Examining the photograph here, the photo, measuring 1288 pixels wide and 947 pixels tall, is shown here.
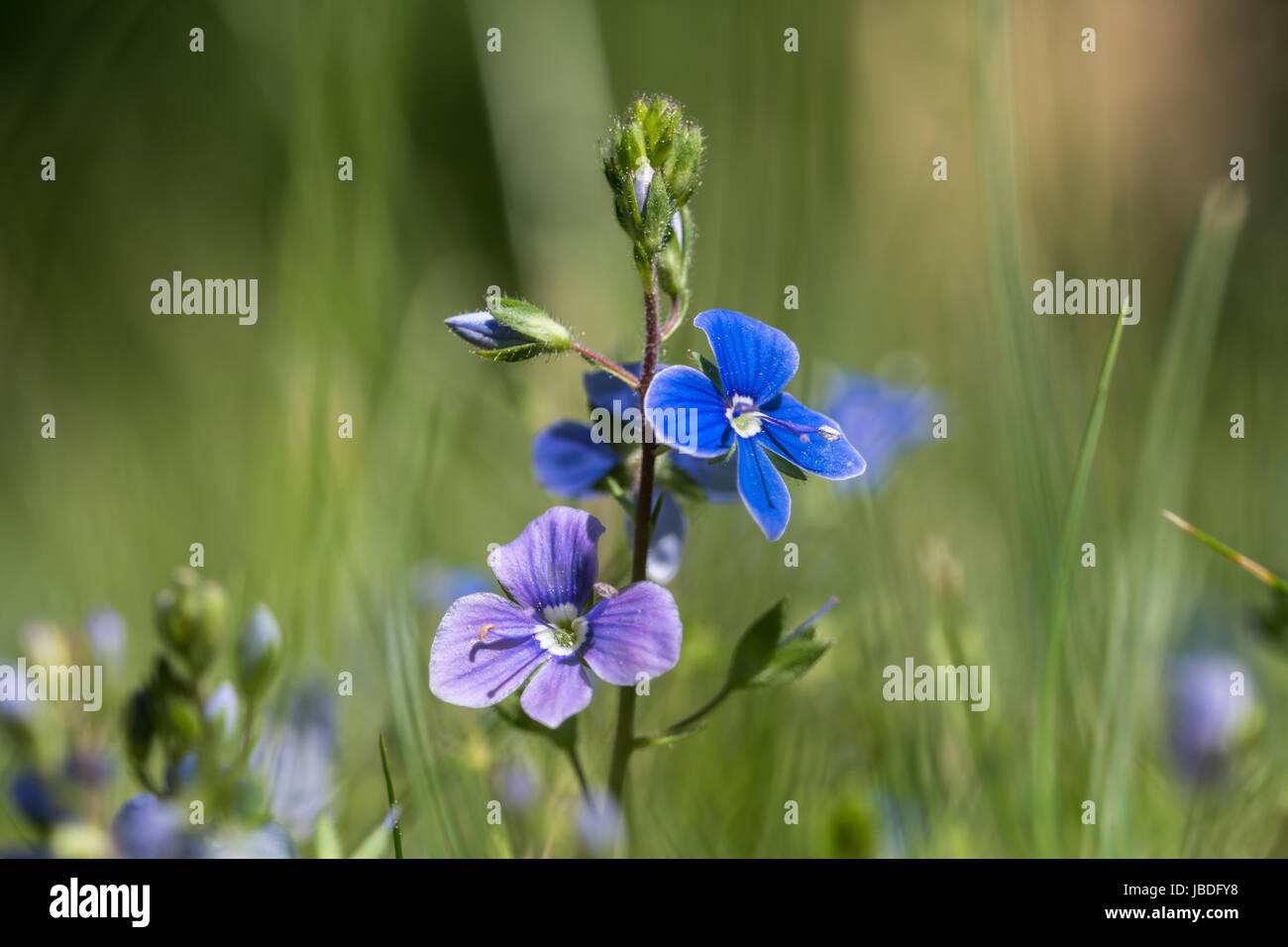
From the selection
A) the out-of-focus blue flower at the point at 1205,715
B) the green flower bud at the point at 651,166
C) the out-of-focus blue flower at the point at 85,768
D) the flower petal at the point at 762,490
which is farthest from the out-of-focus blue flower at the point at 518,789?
the out-of-focus blue flower at the point at 1205,715

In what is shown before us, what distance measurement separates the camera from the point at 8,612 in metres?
2.04

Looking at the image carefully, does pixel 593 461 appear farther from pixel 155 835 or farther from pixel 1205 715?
pixel 1205 715

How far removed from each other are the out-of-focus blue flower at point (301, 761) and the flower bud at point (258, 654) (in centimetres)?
14

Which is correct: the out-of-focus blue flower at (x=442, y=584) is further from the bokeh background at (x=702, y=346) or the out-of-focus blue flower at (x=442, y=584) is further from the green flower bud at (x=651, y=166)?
the green flower bud at (x=651, y=166)

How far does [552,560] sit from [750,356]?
0.80ft

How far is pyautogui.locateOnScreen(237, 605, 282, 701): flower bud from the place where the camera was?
0.99 m

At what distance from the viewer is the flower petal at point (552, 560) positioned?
2.84 feet

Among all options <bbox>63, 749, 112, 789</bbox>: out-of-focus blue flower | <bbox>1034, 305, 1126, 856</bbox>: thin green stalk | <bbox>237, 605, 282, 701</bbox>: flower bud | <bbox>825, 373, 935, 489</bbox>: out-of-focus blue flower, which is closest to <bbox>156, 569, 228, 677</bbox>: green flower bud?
<bbox>237, 605, 282, 701</bbox>: flower bud

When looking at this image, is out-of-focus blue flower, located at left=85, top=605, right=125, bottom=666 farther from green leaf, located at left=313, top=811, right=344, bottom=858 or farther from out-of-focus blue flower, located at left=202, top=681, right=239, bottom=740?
green leaf, located at left=313, top=811, right=344, bottom=858

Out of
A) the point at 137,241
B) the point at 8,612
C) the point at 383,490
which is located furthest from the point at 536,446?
the point at 137,241

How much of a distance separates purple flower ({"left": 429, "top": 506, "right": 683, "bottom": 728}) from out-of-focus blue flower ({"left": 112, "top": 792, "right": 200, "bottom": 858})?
8.7 inches
